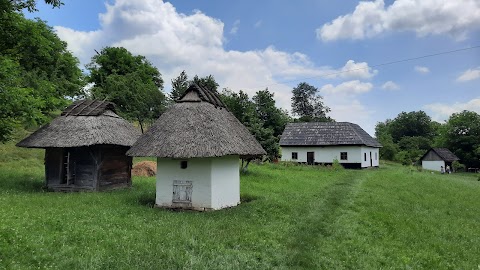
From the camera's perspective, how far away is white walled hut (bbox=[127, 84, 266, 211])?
42.9 feet

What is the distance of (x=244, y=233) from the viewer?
9797 mm

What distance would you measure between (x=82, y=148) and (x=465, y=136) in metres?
61.1

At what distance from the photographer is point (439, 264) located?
8.41 meters

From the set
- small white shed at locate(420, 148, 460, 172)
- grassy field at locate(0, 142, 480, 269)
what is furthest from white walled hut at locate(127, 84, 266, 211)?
small white shed at locate(420, 148, 460, 172)

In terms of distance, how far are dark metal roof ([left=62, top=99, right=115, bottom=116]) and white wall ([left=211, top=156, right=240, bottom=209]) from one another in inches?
328

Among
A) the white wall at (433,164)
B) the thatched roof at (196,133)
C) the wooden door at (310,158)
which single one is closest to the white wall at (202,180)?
the thatched roof at (196,133)

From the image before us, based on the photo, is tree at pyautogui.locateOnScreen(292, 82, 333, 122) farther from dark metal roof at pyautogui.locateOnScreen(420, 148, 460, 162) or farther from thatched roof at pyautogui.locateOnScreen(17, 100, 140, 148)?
thatched roof at pyautogui.locateOnScreen(17, 100, 140, 148)

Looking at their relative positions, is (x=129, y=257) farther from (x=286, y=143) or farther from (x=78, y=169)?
(x=286, y=143)

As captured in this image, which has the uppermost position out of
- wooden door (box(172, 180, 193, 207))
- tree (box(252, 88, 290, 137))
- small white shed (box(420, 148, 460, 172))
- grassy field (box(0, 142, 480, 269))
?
tree (box(252, 88, 290, 137))

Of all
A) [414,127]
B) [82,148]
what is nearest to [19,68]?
[82,148]

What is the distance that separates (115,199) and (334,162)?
23.6 metres

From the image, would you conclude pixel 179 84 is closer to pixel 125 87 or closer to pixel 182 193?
pixel 125 87

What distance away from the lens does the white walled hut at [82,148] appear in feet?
55.3

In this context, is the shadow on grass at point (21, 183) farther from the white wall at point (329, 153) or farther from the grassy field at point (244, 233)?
the white wall at point (329, 153)
